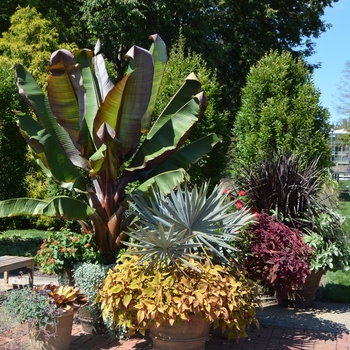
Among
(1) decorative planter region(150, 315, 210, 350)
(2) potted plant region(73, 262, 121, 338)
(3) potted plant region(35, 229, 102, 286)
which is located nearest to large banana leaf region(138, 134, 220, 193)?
(3) potted plant region(35, 229, 102, 286)

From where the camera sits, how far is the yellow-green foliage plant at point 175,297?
4824mm

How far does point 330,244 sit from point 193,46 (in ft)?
46.4

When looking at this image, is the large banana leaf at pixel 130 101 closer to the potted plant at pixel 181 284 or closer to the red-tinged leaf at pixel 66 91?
the red-tinged leaf at pixel 66 91

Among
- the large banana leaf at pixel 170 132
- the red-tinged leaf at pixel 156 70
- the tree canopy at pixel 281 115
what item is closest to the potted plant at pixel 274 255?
the large banana leaf at pixel 170 132

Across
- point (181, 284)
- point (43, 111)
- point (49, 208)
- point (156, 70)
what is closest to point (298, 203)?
point (156, 70)

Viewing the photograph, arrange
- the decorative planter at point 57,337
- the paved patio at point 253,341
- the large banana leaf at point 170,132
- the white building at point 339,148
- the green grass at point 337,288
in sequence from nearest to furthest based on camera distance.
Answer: the decorative planter at point 57,337 → the paved patio at point 253,341 → the large banana leaf at point 170,132 → the green grass at point 337,288 → the white building at point 339,148

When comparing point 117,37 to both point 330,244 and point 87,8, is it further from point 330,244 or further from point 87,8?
point 330,244

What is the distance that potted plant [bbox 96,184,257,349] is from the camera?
4867 mm

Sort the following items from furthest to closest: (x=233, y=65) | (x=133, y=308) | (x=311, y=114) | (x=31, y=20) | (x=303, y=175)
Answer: (x=233, y=65) < (x=31, y=20) < (x=311, y=114) < (x=303, y=175) < (x=133, y=308)

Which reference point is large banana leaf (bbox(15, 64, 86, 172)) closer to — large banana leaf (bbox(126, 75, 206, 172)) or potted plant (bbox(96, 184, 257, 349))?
large banana leaf (bbox(126, 75, 206, 172))

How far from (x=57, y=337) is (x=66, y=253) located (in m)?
1.21

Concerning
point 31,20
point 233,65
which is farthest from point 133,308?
point 233,65

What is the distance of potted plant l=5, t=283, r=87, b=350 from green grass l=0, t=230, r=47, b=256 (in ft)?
18.9

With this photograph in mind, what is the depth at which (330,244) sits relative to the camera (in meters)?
7.30
